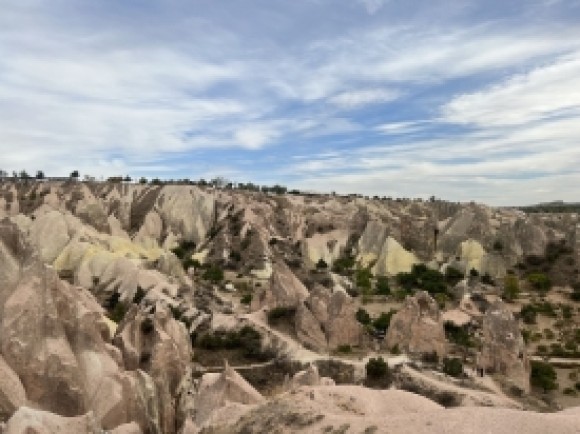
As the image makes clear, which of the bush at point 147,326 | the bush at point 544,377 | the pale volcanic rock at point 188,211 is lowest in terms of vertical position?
the bush at point 544,377

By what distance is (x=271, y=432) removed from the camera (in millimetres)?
13695

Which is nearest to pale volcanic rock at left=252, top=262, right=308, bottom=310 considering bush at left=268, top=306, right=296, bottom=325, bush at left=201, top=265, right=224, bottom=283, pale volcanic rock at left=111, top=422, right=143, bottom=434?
bush at left=268, top=306, right=296, bottom=325

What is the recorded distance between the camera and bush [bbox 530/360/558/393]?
32938 mm

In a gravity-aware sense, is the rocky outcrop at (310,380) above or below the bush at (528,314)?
above

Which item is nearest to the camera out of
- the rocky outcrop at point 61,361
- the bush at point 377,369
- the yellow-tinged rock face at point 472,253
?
the rocky outcrop at point 61,361

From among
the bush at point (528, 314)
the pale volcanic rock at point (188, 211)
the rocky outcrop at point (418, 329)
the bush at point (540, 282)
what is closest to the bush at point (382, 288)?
the bush at point (528, 314)

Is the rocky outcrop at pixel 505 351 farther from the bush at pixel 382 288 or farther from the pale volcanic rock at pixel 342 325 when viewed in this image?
the bush at pixel 382 288

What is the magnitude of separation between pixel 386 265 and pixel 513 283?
18.6m

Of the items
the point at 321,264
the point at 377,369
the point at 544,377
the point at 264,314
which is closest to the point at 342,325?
the point at 377,369

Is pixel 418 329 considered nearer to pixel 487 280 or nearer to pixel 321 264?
pixel 487 280

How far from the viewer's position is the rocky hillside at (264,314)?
16938mm

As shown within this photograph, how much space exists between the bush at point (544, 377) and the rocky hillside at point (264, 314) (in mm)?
127

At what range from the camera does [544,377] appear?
1319 inches

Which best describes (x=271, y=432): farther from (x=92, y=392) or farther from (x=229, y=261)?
(x=229, y=261)
